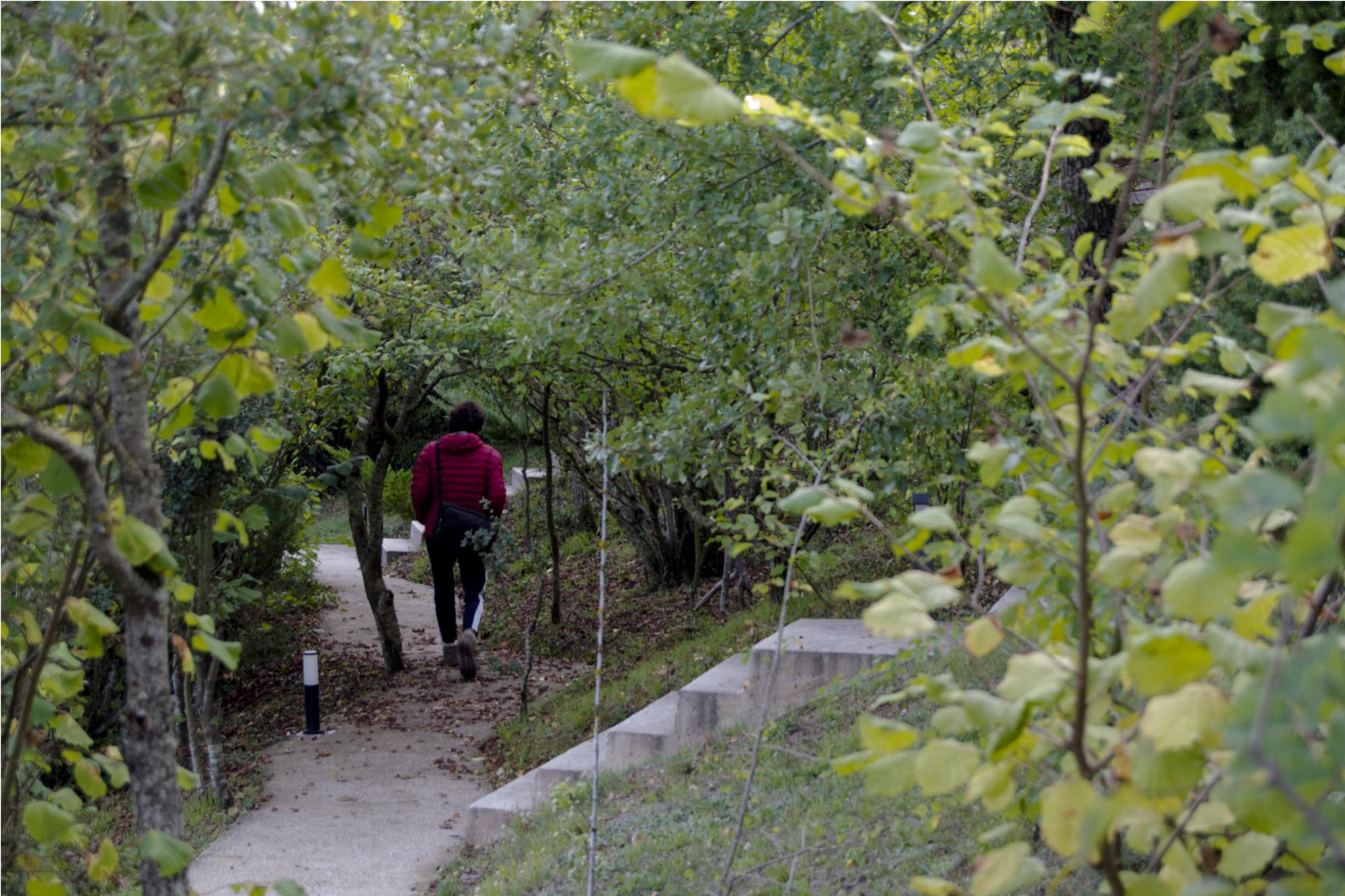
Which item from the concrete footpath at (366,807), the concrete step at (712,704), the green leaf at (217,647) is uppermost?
the green leaf at (217,647)

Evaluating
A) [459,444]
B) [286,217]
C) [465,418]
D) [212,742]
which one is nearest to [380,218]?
[286,217]

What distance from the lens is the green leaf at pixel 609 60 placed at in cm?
129

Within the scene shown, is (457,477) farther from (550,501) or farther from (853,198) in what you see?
(853,198)

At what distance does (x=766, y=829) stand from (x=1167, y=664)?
3.87 meters

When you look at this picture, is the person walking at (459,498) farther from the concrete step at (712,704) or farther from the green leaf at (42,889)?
the green leaf at (42,889)

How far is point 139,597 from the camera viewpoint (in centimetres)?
214

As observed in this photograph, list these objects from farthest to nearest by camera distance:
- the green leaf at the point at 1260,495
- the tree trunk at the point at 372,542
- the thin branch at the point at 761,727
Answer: the tree trunk at the point at 372,542 → the thin branch at the point at 761,727 → the green leaf at the point at 1260,495

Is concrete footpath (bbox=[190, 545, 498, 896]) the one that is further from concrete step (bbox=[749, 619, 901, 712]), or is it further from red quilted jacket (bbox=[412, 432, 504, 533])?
concrete step (bbox=[749, 619, 901, 712])

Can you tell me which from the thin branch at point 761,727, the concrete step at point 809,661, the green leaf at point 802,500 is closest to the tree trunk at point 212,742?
the concrete step at point 809,661

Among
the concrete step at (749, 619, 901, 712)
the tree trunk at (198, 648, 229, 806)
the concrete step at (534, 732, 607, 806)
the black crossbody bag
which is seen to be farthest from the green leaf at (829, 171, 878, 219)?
the black crossbody bag

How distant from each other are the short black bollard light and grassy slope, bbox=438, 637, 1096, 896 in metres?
2.77

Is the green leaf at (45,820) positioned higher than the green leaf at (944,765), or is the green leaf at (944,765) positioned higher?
the green leaf at (944,765)

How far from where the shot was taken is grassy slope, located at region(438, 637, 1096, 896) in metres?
4.23

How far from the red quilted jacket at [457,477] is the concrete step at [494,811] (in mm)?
2985
